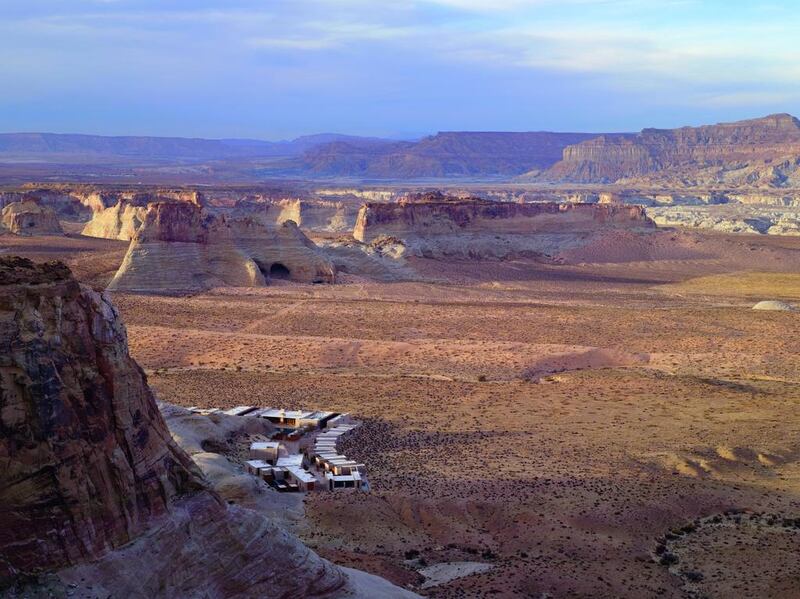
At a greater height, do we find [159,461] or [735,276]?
[159,461]

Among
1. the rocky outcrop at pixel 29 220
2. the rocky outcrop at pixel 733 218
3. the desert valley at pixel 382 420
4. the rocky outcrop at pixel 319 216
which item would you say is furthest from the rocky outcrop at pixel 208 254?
the rocky outcrop at pixel 733 218

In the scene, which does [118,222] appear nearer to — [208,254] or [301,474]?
[208,254]

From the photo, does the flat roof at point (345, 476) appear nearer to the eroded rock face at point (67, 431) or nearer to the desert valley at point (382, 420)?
the desert valley at point (382, 420)

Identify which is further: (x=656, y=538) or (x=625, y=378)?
(x=625, y=378)

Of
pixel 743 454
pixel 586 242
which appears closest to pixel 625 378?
pixel 743 454

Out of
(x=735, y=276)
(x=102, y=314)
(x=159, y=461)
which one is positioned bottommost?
(x=735, y=276)

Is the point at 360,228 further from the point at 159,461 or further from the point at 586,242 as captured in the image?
the point at 159,461

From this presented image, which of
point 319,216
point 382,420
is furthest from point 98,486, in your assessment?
point 319,216
